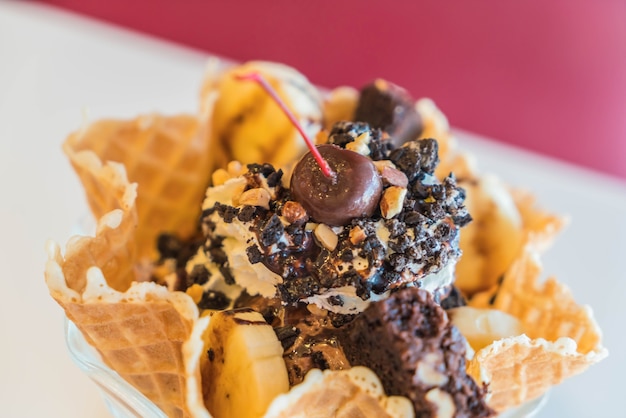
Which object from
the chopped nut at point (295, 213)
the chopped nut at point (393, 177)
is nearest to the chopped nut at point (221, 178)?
the chopped nut at point (295, 213)

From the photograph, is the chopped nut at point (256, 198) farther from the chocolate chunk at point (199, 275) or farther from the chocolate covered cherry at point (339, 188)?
the chocolate chunk at point (199, 275)

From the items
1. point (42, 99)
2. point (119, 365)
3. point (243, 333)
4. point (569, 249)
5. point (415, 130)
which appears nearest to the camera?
point (243, 333)

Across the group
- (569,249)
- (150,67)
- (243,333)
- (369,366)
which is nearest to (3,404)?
(243,333)

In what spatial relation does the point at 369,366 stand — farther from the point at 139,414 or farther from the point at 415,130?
the point at 415,130

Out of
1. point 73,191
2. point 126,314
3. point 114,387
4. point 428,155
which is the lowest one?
point 73,191

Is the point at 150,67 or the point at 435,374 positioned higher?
the point at 435,374

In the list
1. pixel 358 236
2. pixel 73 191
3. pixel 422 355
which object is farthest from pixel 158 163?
pixel 422 355

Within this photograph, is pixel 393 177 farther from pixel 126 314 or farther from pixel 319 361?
pixel 126 314
